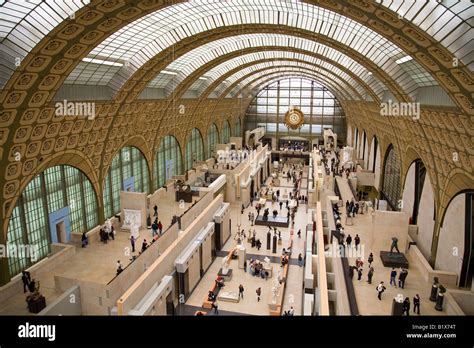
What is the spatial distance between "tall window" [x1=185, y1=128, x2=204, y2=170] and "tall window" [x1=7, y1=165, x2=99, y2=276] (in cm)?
1898

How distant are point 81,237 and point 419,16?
757 inches

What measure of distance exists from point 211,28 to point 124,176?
1298cm

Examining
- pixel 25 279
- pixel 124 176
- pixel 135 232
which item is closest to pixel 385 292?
pixel 135 232

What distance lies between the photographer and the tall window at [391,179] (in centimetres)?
2990

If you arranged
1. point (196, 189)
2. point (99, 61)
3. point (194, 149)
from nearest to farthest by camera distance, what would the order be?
point (99, 61) → point (196, 189) → point (194, 149)

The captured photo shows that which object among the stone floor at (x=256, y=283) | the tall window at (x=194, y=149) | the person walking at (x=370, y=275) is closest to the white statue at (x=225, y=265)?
the stone floor at (x=256, y=283)

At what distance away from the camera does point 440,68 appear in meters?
13.6

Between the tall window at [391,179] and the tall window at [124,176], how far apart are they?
21.0 m

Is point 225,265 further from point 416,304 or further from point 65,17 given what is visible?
point 65,17

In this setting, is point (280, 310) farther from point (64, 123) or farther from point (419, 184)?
point (64, 123)

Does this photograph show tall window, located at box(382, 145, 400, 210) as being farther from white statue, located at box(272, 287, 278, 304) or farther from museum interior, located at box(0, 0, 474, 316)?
white statue, located at box(272, 287, 278, 304)

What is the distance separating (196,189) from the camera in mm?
30609
